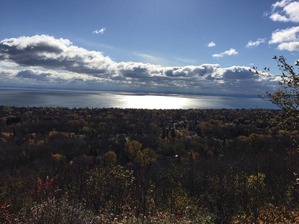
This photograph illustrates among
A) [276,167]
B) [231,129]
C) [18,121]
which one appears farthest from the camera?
[18,121]

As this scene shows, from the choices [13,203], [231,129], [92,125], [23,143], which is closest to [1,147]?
[23,143]

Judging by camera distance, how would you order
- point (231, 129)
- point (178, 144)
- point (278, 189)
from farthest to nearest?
point (231, 129) < point (178, 144) < point (278, 189)

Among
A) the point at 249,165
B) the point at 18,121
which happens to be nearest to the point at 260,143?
the point at 249,165

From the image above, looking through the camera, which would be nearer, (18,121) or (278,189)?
(278,189)

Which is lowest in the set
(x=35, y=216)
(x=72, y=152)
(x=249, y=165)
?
(x=72, y=152)

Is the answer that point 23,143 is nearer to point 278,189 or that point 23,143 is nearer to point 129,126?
point 129,126

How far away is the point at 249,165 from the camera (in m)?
62.8

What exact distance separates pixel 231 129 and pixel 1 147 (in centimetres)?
9551

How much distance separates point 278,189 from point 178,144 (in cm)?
8638

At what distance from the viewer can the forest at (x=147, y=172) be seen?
1580 centimetres

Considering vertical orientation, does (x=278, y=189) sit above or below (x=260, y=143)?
above

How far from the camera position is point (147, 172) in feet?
61.8

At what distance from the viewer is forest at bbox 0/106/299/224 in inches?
622

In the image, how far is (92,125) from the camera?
16250 centimetres
